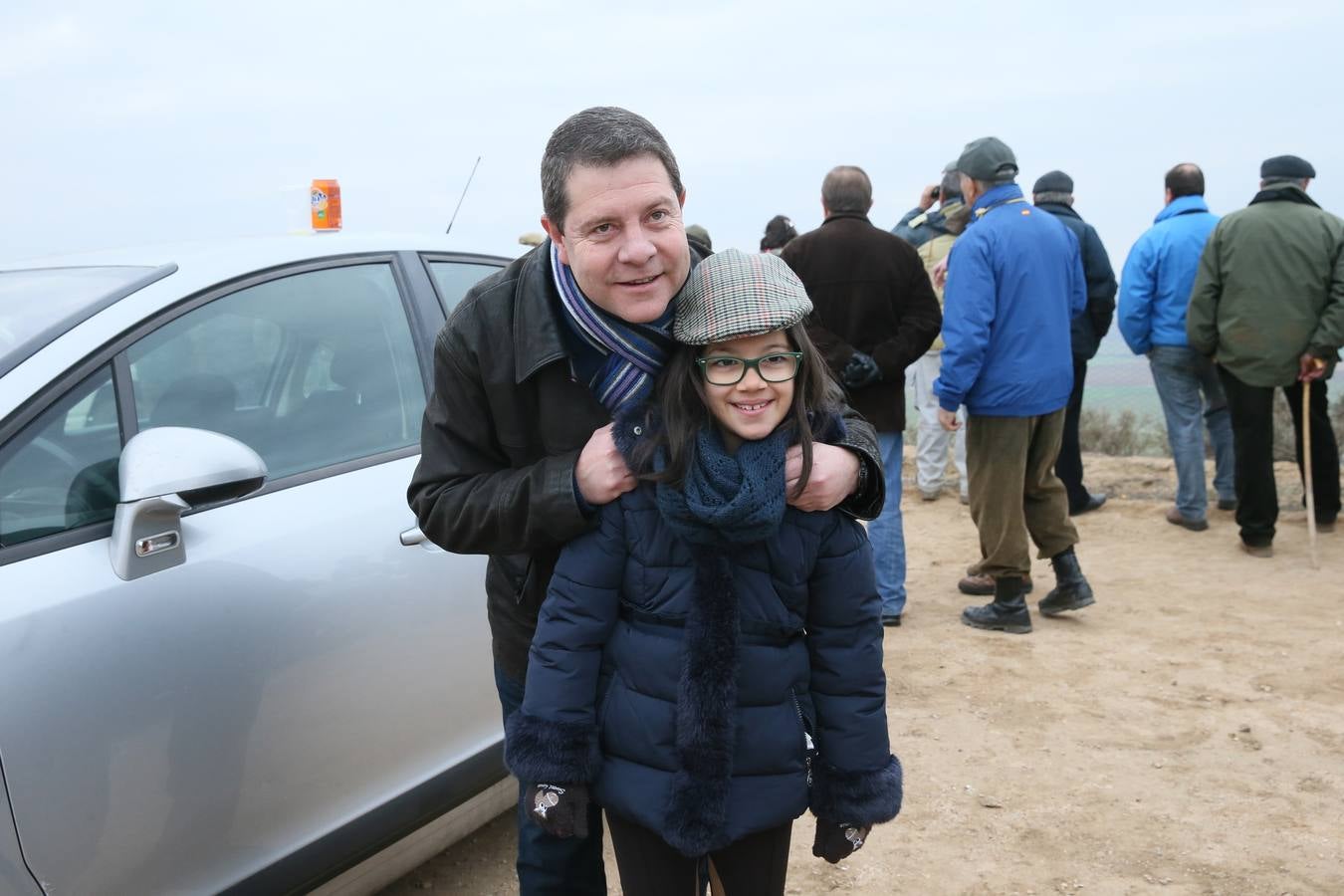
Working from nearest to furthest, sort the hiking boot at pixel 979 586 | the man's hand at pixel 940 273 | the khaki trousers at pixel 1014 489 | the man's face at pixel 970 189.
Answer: the khaki trousers at pixel 1014 489
the man's face at pixel 970 189
the hiking boot at pixel 979 586
the man's hand at pixel 940 273

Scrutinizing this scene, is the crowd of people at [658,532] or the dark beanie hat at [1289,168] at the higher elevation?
the dark beanie hat at [1289,168]

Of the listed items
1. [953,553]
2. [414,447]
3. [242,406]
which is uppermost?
[242,406]

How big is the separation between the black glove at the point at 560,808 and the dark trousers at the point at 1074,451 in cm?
611

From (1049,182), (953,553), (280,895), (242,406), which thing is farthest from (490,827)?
(1049,182)

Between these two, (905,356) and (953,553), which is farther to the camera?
(953,553)

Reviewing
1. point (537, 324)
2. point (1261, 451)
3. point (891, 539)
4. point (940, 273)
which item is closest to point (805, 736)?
point (537, 324)

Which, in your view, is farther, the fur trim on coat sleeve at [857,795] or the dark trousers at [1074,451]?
the dark trousers at [1074,451]

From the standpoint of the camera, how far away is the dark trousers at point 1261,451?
251 inches

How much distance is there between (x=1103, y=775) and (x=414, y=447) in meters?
2.53

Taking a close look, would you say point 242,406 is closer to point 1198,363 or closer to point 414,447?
point 414,447

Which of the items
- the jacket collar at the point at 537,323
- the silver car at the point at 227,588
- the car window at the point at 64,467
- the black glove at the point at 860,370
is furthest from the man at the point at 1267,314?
the car window at the point at 64,467

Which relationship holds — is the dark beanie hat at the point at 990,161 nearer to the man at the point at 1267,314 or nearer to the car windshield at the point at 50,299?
the man at the point at 1267,314

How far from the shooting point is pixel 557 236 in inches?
78.6

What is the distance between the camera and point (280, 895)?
2.31 metres
